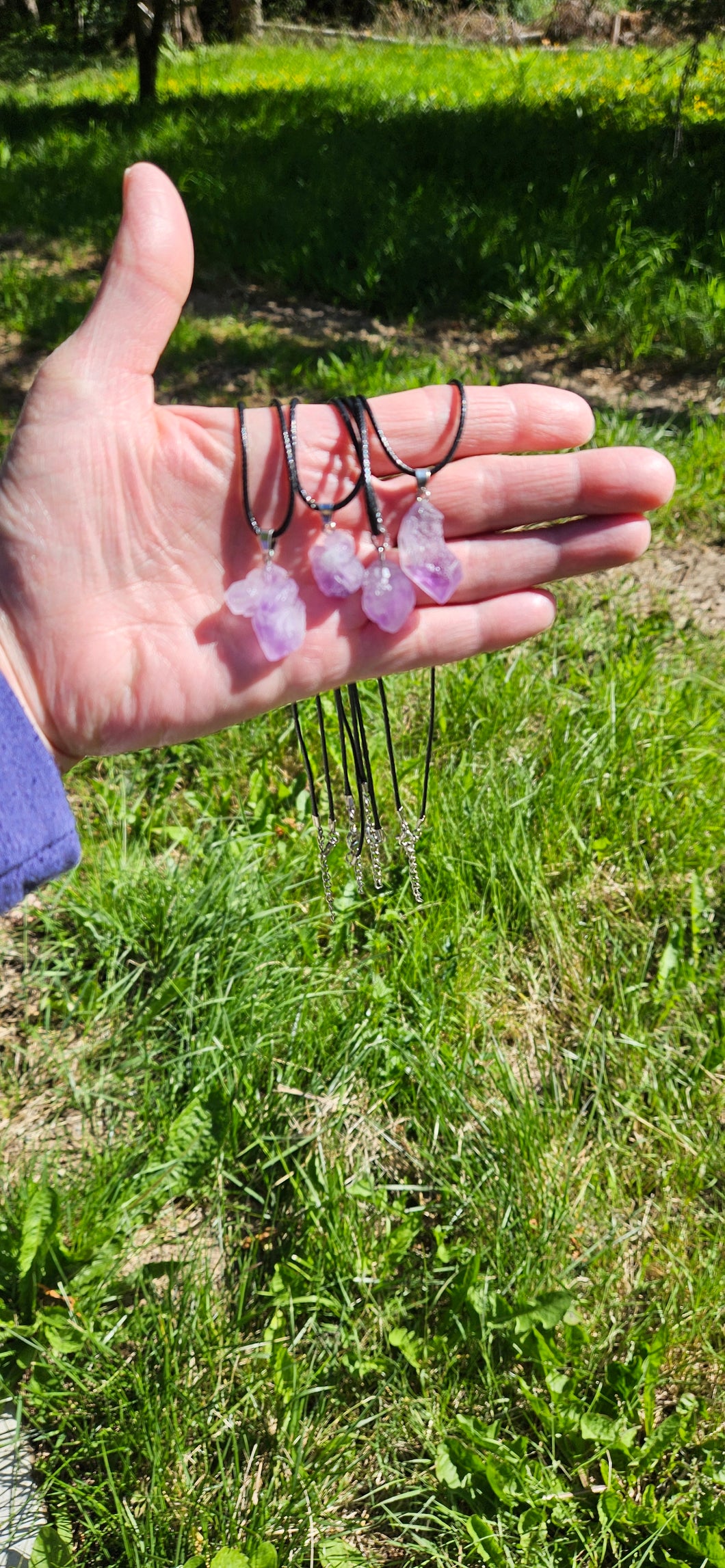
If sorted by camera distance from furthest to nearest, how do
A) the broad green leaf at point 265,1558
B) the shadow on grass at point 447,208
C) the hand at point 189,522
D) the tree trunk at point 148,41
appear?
the tree trunk at point 148,41, the shadow on grass at point 447,208, the hand at point 189,522, the broad green leaf at point 265,1558

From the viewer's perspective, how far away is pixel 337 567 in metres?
1.83

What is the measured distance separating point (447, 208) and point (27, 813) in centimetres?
493

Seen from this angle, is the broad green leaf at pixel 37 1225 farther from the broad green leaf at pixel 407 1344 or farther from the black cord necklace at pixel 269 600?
the black cord necklace at pixel 269 600

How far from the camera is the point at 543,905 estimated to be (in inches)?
93.7

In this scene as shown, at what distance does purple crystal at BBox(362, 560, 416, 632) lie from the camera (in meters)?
1.82

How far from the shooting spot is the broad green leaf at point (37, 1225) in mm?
1784

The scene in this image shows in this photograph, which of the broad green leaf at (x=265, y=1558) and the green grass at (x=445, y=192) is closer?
the broad green leaf at (x=265, y=1558)

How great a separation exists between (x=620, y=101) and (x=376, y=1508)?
8730mm

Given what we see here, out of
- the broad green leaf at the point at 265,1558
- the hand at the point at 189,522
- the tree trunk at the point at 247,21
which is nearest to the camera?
the broad green leaf at the point at 265,1558

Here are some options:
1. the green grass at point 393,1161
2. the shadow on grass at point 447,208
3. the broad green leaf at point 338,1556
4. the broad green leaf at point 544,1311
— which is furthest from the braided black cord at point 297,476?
the shadow on grass at point 447,208

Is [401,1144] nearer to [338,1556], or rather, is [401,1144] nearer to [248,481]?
[338,1556]

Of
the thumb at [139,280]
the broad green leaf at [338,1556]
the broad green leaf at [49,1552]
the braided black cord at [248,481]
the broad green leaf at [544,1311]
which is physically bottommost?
the broad green leaf at [338,1556]

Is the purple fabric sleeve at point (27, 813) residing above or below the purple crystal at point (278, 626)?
below

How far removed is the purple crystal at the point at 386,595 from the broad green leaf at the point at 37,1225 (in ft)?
3.77
